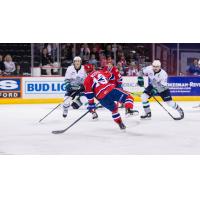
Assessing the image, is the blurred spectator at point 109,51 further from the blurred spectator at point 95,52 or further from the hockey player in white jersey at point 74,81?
the hockey player in white jersey at point 74,81

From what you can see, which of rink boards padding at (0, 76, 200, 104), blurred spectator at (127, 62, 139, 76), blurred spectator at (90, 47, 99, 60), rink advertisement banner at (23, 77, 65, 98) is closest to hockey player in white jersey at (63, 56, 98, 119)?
blurred spectator at (90, 47, 99, 60)

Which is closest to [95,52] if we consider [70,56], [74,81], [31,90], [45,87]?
[70,56]

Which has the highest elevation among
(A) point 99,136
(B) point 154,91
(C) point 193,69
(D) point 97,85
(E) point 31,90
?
(C) point 193,69

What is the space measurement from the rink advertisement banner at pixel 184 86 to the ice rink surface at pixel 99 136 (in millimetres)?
2771

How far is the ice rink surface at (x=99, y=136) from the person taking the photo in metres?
4.16

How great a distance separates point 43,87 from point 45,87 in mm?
41

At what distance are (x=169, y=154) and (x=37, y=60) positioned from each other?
17.2 feet

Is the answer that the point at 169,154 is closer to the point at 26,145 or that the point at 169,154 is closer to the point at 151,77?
the point at 26,145

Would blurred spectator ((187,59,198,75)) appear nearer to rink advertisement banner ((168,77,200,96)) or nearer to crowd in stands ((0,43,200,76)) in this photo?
rink advertisement banner ((168,77,200,96))

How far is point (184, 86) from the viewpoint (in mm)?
9555

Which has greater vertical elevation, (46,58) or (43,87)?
(46,58)

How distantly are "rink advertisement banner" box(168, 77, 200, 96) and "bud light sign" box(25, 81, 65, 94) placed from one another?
2381 millimetres

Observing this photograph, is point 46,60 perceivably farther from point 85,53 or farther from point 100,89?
point 100,89

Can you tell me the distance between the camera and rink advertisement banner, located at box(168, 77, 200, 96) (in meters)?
9.49
